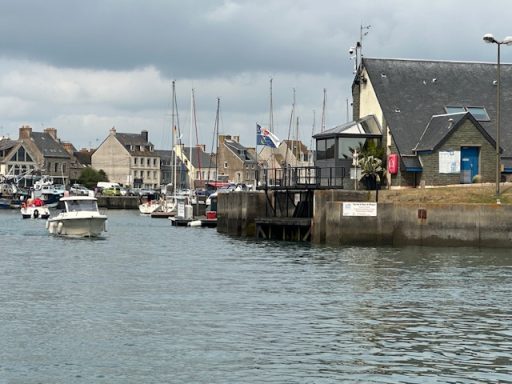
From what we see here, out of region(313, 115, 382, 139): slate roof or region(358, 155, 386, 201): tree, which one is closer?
region(358, 155, 386, 201): tree

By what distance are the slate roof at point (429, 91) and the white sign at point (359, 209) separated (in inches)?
509

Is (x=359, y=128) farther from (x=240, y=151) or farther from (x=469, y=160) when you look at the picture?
(x=240, y=151)

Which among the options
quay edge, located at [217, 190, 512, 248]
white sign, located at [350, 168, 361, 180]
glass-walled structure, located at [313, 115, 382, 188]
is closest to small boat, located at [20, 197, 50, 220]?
glass-walled structure, located at [313, 115, 382, 188]

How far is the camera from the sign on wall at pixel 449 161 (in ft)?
218

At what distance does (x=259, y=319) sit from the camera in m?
29.1

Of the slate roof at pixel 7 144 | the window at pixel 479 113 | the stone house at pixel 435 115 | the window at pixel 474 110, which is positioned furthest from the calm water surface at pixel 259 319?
the slate roof at pixel 7 144

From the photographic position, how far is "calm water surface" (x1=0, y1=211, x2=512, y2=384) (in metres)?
22.5

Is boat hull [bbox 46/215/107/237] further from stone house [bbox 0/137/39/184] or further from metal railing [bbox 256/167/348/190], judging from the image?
stone house [bbox 0/137/39/184]

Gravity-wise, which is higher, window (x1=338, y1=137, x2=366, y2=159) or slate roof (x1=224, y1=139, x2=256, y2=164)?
slate roof (x1=224, y1=139, x2=256, y2=164)

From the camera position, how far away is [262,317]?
29.5 metres

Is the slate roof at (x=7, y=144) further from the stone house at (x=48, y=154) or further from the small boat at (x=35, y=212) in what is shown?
the small boat at (x=35, y=212)

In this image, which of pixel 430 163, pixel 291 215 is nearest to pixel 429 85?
pixel 430 163

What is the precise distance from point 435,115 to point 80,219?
78.5ft

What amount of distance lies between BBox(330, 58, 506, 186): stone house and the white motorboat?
1848cm
